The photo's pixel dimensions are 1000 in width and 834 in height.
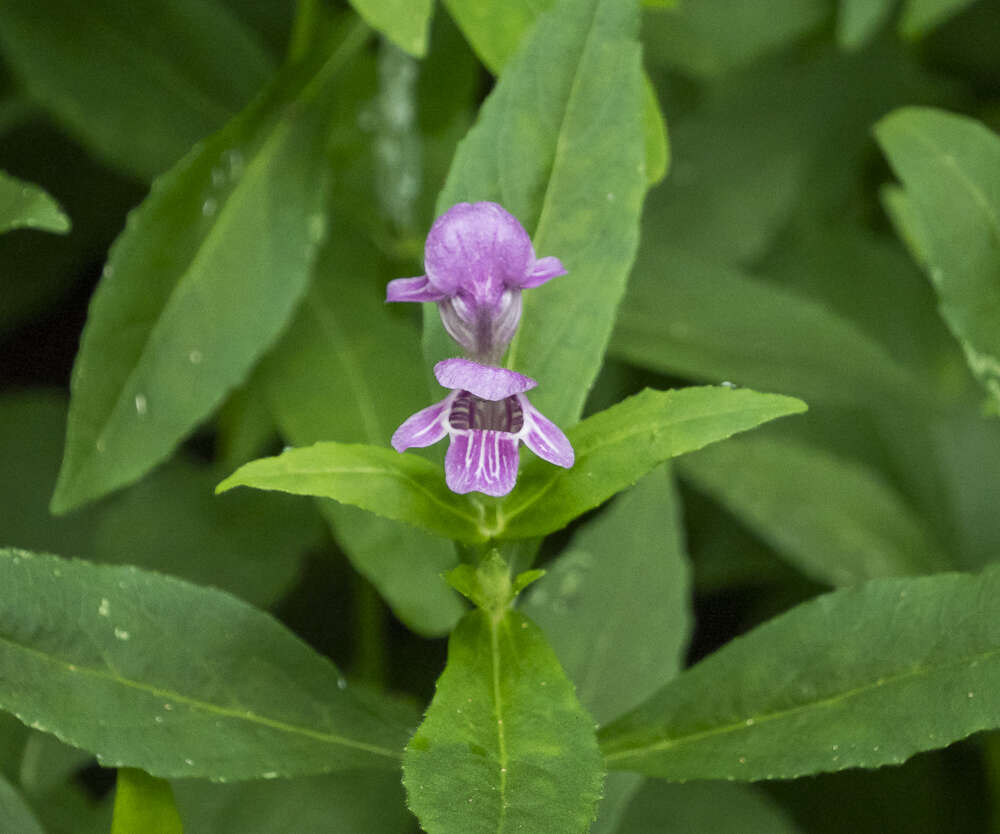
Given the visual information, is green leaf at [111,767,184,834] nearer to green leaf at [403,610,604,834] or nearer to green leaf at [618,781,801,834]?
green leaf at [403,610,604,834]


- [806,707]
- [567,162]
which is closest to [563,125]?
[567,162]

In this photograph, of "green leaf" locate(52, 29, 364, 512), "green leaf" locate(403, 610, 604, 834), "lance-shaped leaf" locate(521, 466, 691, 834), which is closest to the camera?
"green leaf" locate(403, 610, 604, 834)

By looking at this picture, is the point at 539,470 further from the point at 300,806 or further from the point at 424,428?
the point at 300,806

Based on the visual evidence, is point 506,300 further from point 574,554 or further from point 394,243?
point 394,243

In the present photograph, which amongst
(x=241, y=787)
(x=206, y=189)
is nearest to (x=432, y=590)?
(x=241, y=787)

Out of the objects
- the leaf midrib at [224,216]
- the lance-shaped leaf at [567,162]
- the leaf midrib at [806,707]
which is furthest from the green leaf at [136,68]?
the leaf midrib at [806,707]

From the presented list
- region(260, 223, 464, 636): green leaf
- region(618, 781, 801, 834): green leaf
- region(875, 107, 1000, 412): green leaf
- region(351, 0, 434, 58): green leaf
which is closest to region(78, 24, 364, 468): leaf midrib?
region(260, 223, 464, 636): green leaf
